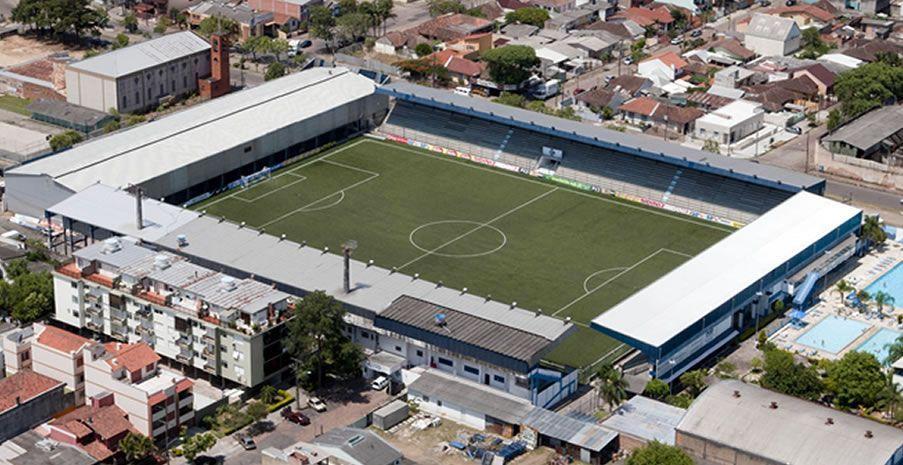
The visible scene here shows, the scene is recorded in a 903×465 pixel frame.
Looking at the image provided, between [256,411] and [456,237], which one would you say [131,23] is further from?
[256,411]

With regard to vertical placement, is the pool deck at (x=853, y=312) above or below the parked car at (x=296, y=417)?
above

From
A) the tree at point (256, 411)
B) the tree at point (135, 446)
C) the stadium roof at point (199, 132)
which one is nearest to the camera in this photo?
the tree at point (135, 446)

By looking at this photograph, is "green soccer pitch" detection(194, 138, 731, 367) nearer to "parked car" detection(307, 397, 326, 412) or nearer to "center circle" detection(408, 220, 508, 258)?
"center circle" detection(408, 220, 508, 258)

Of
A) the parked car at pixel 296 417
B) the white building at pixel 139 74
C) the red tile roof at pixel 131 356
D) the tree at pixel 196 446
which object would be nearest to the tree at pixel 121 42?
the white building at pixel 139 74

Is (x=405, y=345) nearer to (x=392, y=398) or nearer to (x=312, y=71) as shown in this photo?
(x=392, y=398)

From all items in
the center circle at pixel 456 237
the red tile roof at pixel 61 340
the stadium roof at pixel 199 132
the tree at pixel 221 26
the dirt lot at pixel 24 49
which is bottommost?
the center circle at pixel 456 237

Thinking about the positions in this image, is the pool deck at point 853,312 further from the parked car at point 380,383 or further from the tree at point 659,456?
the parked car at point 380,383

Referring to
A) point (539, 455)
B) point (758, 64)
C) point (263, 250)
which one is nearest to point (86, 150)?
point (263, 250)
